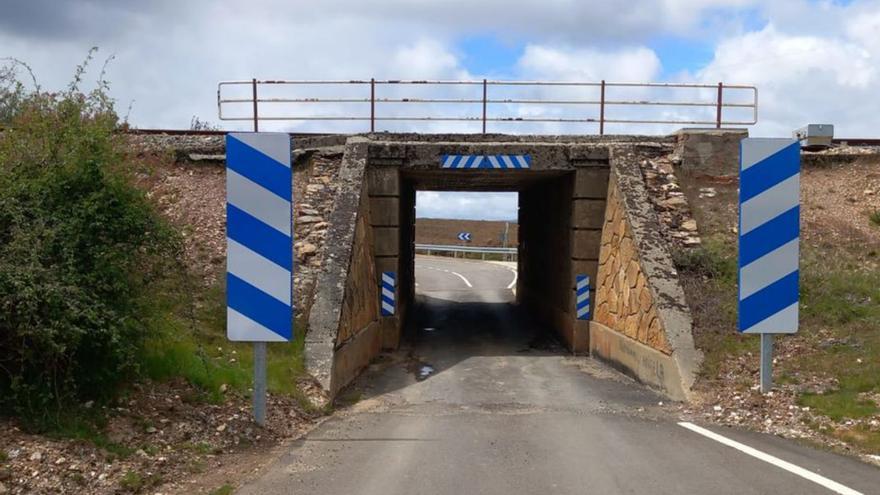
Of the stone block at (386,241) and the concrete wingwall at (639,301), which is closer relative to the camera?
the concrete wingwall at (639,301)

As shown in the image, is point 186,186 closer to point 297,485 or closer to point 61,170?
point 61,170

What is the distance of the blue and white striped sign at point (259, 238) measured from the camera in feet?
22.2

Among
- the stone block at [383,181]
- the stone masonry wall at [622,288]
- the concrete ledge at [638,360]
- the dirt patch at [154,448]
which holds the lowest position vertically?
the concrete ledge at [638,360]

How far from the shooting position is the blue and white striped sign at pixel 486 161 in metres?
15.2

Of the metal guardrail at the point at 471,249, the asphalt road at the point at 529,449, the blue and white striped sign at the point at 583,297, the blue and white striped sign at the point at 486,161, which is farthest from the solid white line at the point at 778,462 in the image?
the metal guardrail at the point at 471,249

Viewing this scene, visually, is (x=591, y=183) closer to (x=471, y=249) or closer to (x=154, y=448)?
(x=154, y=448)

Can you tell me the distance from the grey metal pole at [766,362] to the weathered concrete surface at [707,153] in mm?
7695

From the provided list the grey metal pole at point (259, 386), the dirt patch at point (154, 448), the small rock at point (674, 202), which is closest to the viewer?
the dirt patch at point (154, 448)

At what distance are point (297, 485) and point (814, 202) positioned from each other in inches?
537

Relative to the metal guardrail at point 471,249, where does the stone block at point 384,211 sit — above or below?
above

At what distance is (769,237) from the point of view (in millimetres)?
8258

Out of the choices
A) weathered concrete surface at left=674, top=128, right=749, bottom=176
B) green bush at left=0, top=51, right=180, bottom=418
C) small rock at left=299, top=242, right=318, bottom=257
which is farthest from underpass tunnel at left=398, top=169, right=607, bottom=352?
green bush at left=0, top=51, right=180, bottom=418

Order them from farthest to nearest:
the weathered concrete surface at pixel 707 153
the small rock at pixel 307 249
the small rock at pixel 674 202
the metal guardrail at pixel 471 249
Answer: the metal guardrail at pixel 471 249, the weathered concrete surface at pixel 707 153, the small rock at pixel 674 202, the small rock at pixel 307 249

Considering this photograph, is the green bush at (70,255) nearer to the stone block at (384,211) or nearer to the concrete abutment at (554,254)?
the concrete abutment at (554,254)
